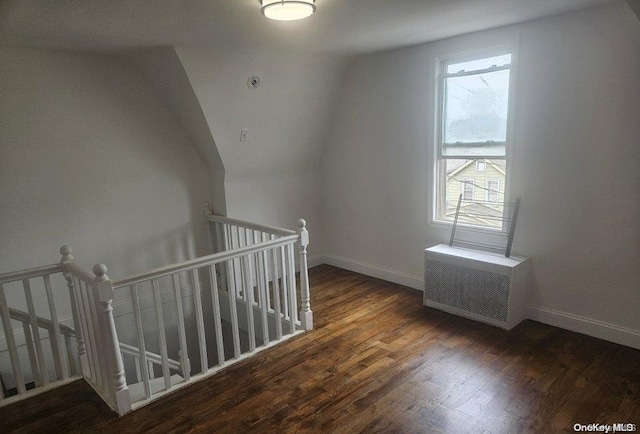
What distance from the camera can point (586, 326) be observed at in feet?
10.3

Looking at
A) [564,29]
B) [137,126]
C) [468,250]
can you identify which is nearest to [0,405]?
[137,126]

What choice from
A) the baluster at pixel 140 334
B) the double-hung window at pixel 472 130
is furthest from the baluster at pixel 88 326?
the double-hung window at pixel 472 130

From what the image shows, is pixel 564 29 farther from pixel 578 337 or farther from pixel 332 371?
pixel 332 371

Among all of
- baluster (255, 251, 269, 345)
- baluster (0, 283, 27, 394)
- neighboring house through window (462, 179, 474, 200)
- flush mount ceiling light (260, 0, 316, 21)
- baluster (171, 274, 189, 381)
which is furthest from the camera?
neighboring house through window (462, 179, 474, 200)

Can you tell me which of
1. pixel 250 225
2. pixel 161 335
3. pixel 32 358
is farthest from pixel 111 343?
pixel 250 225

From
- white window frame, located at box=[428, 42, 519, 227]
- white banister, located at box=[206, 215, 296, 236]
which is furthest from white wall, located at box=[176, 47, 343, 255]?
white window frame, located at box=[428, 42, 519, 227]

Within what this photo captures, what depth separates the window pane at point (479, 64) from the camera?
3.31 metres

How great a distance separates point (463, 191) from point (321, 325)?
1761mm

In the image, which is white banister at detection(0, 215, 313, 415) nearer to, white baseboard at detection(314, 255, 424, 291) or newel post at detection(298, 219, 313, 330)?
newel post at detection(298, 219, 313, 330)

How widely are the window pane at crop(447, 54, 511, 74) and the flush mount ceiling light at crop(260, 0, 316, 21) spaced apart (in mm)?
1803

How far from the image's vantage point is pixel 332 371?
280cm

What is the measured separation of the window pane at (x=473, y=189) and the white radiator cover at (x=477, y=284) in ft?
1.07

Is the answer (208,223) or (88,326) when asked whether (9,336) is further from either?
(208,223)

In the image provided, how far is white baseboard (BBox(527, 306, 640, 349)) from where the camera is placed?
9.66 ft
